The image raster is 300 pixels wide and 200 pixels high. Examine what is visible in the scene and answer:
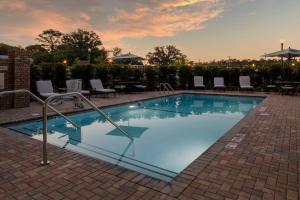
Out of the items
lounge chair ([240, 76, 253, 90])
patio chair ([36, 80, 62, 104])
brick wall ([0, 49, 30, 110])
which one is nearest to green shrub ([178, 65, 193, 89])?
lounge chair ([240, 76, 253, 90])

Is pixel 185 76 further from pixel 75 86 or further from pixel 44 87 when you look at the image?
pixel 44 87

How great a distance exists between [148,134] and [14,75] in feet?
17.3

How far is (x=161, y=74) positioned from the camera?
51.2 ft

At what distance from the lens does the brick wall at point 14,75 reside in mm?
7863

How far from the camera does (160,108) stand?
385 inches

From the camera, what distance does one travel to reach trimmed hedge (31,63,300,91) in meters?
11.2

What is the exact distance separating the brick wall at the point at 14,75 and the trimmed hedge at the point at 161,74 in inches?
81.8

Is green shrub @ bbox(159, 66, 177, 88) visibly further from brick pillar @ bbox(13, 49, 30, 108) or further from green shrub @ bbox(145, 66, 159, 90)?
brick pillar @ bbox(13, 49, 30, 108)

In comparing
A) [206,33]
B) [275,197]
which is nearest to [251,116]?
[275,197]

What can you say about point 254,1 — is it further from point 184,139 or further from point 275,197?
point 275,197

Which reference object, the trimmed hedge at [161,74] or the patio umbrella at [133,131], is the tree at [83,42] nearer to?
the trimmed hedge at [161,74]

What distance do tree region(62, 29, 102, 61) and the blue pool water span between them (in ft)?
165

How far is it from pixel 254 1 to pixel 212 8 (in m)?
2.47

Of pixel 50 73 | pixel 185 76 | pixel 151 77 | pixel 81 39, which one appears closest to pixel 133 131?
pixel 50 73
